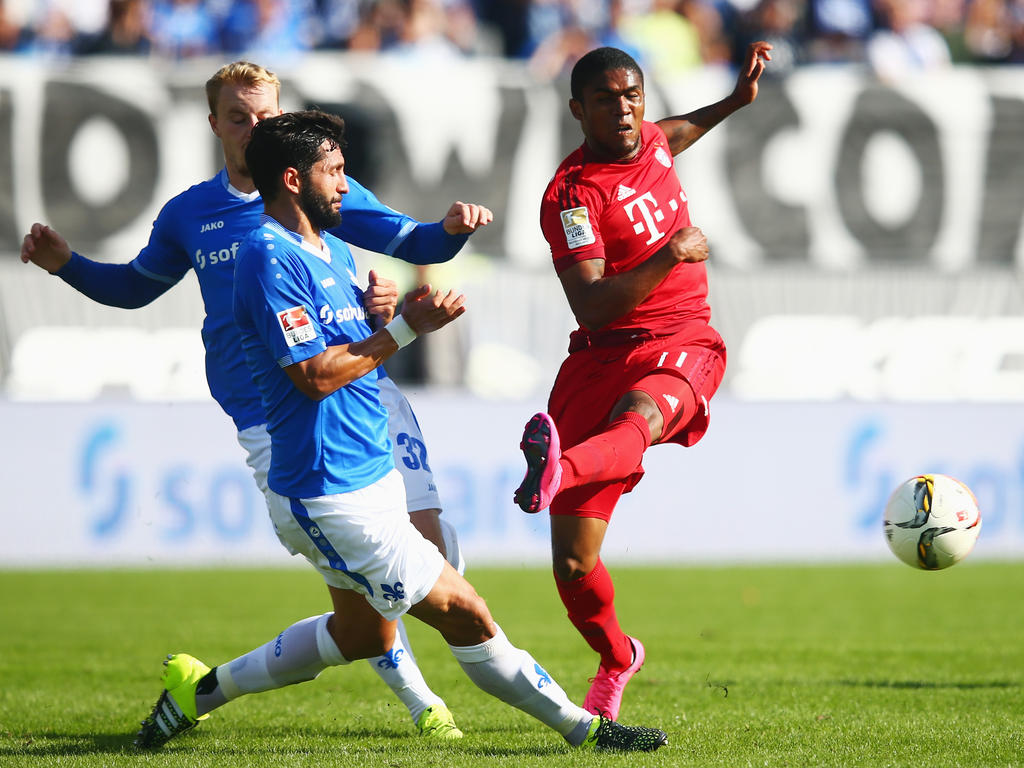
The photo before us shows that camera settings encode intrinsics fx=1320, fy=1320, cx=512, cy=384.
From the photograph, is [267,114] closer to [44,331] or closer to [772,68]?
[44,331]

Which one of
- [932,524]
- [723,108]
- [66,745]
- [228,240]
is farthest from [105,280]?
[932,524]

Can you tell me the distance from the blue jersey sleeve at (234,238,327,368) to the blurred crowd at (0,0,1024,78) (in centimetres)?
1075

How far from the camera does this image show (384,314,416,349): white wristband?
4.48 metres

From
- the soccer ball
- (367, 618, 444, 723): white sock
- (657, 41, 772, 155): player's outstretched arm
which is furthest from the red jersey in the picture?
(367, 618, 444, 723): white sock

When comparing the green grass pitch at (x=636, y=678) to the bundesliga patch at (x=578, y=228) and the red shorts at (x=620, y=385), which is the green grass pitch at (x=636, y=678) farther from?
the bundesliga patch at (x=578, y=228)

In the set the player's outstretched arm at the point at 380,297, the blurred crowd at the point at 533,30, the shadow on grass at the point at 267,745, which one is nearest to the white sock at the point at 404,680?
the shadow on grass at the point at 267,745

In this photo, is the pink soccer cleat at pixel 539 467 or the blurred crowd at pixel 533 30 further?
the blurred crowd at pixel 533 30

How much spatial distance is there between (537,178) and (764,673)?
777cm

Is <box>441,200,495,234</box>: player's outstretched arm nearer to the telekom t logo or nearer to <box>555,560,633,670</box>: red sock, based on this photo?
the telekom t logo

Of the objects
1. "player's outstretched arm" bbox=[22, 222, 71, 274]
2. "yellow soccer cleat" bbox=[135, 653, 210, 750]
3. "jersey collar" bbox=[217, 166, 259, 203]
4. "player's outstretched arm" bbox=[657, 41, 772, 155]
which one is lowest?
"yellow soccer cleat" bbox=[135, 653, 210, 750]

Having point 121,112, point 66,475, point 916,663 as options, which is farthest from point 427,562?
point 121,112

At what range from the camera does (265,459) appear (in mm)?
5406

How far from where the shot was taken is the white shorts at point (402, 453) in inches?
213

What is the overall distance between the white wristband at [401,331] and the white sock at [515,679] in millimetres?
1172
